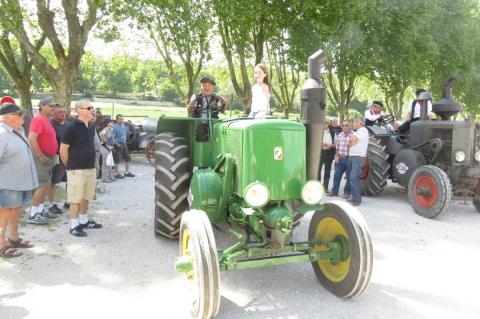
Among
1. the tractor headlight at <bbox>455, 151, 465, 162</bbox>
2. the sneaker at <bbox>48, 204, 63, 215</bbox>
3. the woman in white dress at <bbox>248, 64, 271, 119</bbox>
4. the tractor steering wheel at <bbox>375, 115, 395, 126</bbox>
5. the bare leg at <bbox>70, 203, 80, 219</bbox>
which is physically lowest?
the sneaker at <bbox>48, 204, 63, 215</bbox>

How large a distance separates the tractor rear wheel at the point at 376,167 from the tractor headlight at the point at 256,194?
17.2 ft

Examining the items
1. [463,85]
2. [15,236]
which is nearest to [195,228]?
[15,236]

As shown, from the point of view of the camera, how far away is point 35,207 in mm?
5691

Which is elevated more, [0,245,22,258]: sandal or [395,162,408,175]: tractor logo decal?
[395,162,408,175]: tractor logo decal

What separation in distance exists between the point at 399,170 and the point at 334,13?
7789mm

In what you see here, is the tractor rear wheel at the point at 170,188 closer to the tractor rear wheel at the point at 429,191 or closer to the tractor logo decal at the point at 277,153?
the tractor logo decal at the point at 277,153

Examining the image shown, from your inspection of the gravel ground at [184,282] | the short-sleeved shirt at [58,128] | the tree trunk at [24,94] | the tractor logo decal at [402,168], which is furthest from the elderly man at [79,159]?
the tree trunk at [24,94]

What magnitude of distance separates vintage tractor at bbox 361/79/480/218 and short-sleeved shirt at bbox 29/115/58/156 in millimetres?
5647

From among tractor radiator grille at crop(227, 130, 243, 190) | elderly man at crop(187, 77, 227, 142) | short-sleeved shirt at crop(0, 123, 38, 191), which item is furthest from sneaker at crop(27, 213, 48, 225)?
tractor radiator grille at crop(227, 130, 243, 190)

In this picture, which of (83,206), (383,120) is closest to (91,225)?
(83,206)

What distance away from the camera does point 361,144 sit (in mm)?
7418

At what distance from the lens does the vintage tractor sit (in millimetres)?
6691

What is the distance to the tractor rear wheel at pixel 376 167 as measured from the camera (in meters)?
7.87

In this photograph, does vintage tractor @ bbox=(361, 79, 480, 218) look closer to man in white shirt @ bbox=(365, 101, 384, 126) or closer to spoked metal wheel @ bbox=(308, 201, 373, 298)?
man in white shirt @ bbox=(365, 101, 384, 126)
